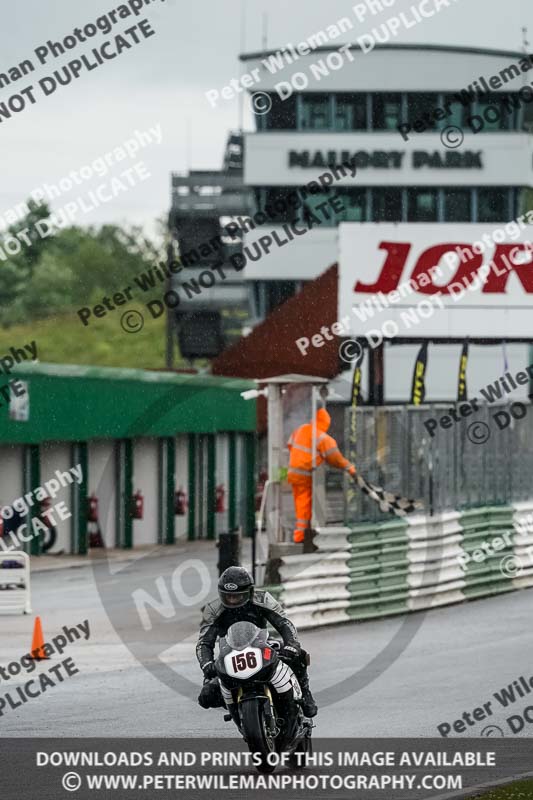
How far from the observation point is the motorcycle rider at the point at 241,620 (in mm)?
10719

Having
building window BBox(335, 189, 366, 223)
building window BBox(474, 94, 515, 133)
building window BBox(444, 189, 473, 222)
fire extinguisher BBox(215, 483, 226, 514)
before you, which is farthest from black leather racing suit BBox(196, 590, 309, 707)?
building window BBox(444, 189, 473, 222)

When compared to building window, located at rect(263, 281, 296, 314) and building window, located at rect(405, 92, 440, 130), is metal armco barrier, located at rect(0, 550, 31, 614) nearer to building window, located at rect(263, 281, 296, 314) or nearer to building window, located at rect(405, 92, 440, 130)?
building window, located at rect(263, 281, 296, 314)

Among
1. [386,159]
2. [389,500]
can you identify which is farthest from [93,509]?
[386,159]

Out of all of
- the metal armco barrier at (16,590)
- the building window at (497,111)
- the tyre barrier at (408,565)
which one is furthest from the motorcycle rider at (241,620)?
the building window at (497,111)

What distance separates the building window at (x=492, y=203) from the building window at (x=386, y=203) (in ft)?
13.0

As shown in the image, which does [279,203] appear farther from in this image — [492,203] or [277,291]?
[492,203]

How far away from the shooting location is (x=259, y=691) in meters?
10.4

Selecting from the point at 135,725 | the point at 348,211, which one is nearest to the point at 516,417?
the point at 135,725

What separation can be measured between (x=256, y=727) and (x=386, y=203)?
222 ft

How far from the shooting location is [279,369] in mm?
43812

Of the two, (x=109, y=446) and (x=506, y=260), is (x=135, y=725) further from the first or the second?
(x=109, y=446)

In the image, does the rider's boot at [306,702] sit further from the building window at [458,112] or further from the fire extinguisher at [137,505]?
the building window at [458,112]

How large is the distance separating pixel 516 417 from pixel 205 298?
1756 inches

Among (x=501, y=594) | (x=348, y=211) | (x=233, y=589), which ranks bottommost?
(x=501, y=594)
